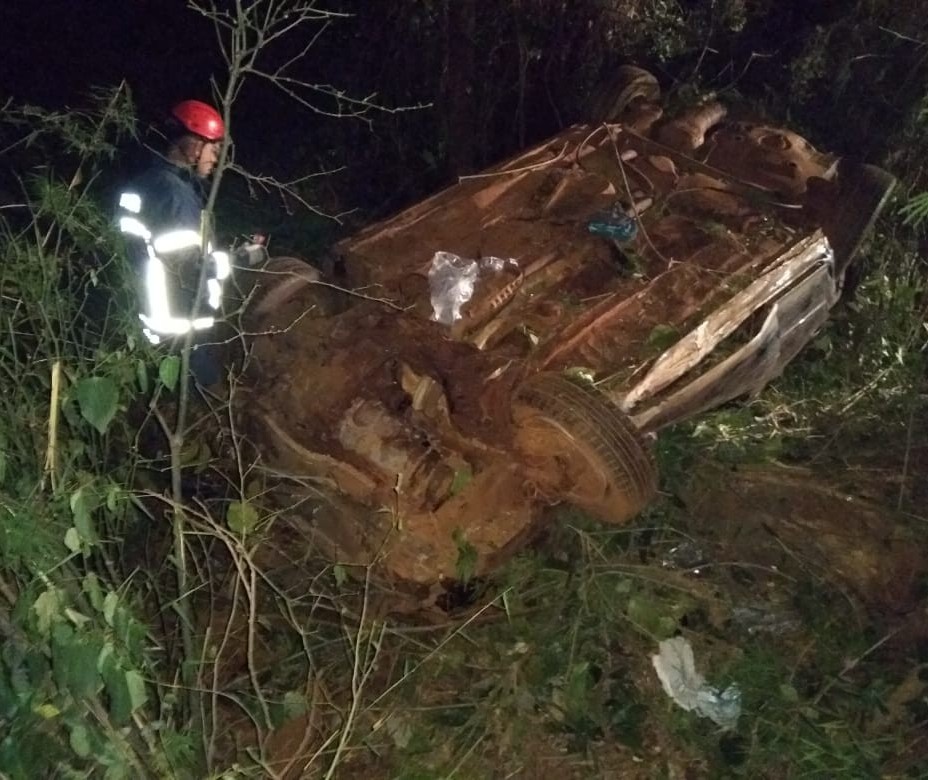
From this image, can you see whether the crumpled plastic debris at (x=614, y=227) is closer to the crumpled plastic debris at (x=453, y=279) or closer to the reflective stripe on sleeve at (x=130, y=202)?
the crumpled plastic debris at (x=453, y=279)

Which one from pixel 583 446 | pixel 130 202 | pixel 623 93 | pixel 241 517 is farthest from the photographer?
pixel 623 93

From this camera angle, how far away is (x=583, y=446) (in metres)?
3.00

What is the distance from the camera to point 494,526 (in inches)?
127

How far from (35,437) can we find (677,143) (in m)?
3.20

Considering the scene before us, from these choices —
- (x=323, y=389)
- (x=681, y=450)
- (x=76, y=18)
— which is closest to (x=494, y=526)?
(x=323, y=389)

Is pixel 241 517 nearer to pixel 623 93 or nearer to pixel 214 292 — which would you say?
pixel 214 292

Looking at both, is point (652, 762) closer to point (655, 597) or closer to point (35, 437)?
point (655, 597)

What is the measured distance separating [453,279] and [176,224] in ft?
3.80

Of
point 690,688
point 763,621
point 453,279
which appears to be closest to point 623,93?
point 453,279

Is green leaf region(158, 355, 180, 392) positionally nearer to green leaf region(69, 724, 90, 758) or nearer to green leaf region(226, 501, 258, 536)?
green leaf region(226, 501, 258, 536)

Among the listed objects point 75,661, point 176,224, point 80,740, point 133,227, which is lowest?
point 80,740

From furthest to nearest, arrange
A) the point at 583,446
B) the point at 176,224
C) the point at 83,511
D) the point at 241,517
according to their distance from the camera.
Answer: the point at 176,224 < the point at 583,446 < the point at 241,517 < the point at 83,511

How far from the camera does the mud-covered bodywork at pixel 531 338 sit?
3139 mm

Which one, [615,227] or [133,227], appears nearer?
[133,227]
